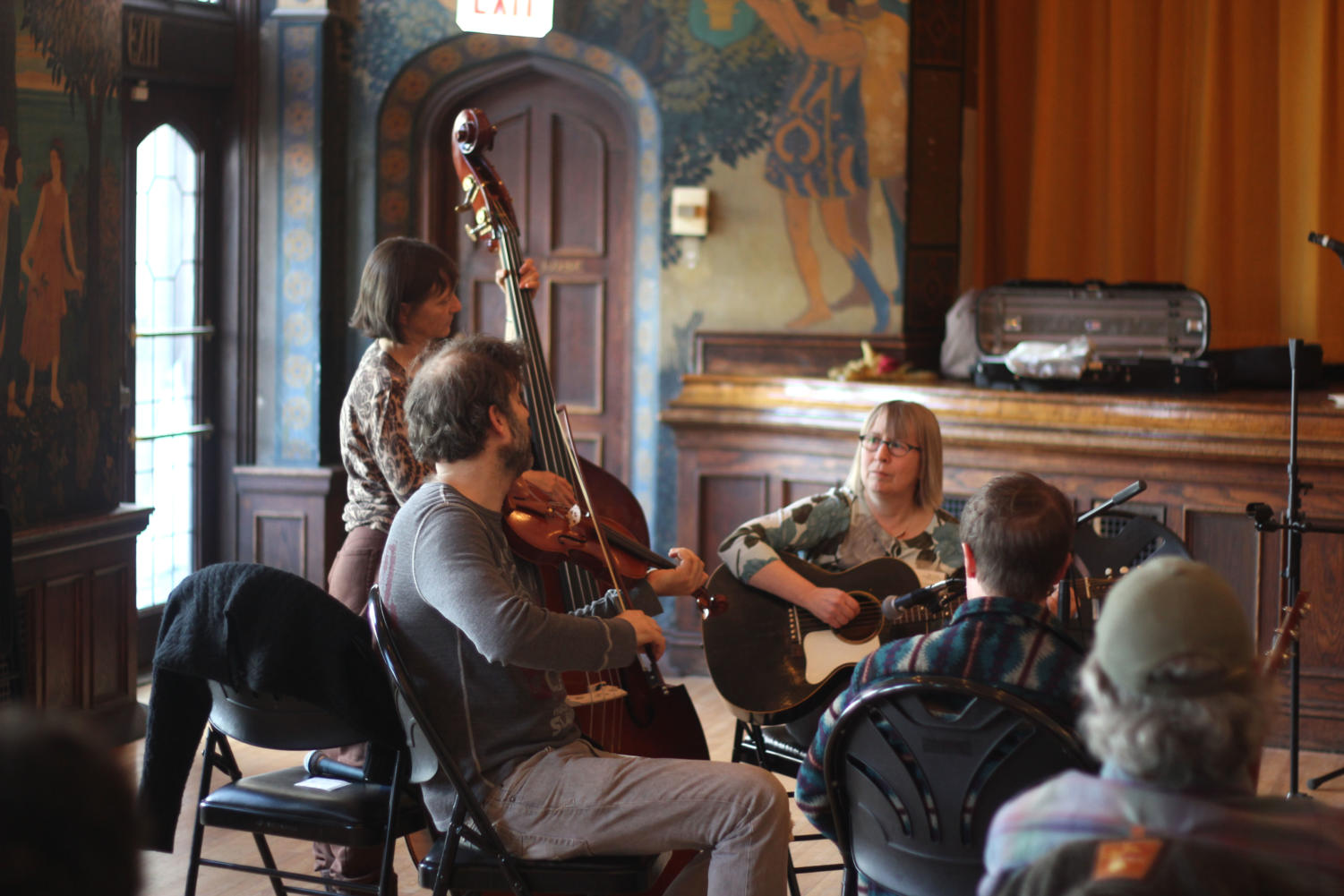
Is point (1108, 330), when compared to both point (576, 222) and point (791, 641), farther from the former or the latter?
point (791, 641)

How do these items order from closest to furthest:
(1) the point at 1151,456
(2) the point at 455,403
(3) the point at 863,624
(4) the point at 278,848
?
(2) the point at 455,403, (3) the point at 863,624, (4) the point at 278,848, (1) the point at 1151,456

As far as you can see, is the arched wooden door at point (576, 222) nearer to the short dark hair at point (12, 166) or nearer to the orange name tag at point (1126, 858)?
the short dark hair at point (12, 166)

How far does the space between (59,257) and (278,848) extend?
71.2 inches

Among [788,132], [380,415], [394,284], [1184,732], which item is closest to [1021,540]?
[1184,732]

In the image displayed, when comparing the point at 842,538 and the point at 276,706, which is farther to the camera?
the point at 842,538

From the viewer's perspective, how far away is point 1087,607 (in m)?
3.00

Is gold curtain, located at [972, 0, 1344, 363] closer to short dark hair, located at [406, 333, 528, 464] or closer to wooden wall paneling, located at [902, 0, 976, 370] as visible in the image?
wooden wall paneling, located at [902, 0, 976, 370]

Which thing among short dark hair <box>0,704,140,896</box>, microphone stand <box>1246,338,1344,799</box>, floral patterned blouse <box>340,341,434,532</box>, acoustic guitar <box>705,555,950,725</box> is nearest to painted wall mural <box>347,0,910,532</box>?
microphone stand <box>1246,338,1344,799</box>

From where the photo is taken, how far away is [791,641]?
297cm

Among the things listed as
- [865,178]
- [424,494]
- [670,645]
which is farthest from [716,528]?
A: [424,494]

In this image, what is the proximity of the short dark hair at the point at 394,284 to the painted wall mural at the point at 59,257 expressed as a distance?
133 centimetres

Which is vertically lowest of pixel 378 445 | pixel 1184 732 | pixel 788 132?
pixel 1184 732

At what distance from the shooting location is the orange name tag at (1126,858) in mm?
1192

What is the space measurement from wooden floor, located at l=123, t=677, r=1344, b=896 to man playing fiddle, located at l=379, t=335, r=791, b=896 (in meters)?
0.93
